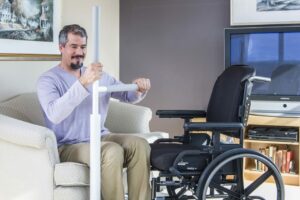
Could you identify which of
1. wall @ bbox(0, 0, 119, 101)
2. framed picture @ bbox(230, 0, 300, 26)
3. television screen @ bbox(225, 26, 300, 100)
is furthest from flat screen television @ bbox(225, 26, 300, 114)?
wall @ bbox(0, 0, 119, 101)

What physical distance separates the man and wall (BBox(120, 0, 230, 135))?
6.11ft

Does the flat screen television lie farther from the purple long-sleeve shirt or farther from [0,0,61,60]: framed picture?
the purple long-sleeve shirt

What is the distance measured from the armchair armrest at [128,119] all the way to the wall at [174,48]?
1.21 metres

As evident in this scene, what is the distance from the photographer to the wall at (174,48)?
14.8 feet

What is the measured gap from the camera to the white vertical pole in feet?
7.07

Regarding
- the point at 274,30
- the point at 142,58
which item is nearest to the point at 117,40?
the point at 142,58

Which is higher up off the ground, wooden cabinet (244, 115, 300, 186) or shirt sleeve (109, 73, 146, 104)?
shirt sleeve (109, 73, 146, 104)

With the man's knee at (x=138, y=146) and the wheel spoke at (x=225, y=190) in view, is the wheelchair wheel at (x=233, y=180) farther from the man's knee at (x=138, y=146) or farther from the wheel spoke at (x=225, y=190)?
the man's knee at (x=138, y=146)

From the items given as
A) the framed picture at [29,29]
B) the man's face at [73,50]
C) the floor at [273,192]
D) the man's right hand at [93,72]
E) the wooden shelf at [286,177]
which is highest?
the framed picture at [29,29]

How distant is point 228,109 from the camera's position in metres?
2.54

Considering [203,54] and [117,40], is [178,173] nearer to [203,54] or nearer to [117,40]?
[203,54]

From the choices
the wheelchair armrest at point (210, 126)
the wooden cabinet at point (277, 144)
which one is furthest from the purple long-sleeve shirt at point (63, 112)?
the wooden cabinet at point (277, 144)

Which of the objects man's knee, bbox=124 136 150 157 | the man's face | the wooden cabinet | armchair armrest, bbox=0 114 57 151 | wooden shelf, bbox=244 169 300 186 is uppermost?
the man's face

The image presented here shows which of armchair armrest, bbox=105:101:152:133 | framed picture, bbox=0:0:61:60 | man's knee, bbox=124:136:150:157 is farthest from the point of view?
armchair armrest, bbox=105:101:152:133
